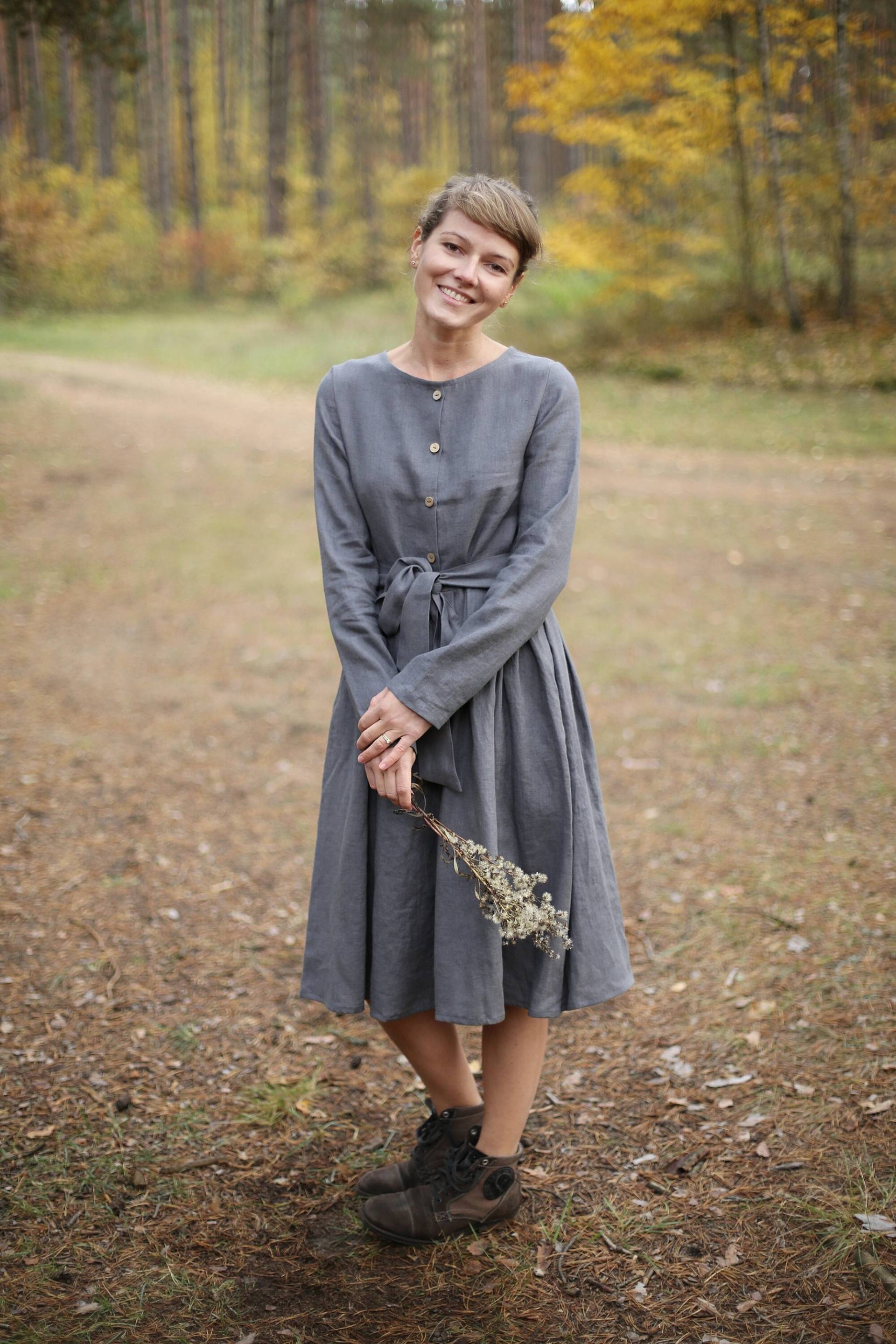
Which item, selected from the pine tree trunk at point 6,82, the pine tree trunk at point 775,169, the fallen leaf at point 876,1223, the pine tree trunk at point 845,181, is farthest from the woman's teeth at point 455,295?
the pine tree trunk at point 6,82

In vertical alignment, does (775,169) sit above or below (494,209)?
above

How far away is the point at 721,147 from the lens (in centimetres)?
1334

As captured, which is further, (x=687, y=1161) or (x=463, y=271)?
(x=687, y=1161)

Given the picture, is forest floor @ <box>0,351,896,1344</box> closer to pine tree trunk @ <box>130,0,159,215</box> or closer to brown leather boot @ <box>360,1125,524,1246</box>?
brown leather boot @ <box>360,1125,524,1246</box>

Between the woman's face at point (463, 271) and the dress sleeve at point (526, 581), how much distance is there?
7.6 inches

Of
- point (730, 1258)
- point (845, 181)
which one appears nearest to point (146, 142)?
point (845, 181)

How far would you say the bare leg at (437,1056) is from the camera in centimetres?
217

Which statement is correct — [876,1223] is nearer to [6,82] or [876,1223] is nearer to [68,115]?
[6,82]

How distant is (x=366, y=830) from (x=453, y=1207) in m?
0.89

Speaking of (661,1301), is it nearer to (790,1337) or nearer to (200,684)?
(790,1337)

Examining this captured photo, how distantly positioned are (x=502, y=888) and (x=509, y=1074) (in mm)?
588

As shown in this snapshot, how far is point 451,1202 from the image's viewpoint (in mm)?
2219

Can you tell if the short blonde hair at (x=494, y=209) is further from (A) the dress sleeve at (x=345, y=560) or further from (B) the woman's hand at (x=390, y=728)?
(B) the woman's hand at (x=390, y=728)

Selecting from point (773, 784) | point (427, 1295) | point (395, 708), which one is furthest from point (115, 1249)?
point (773, 784)
